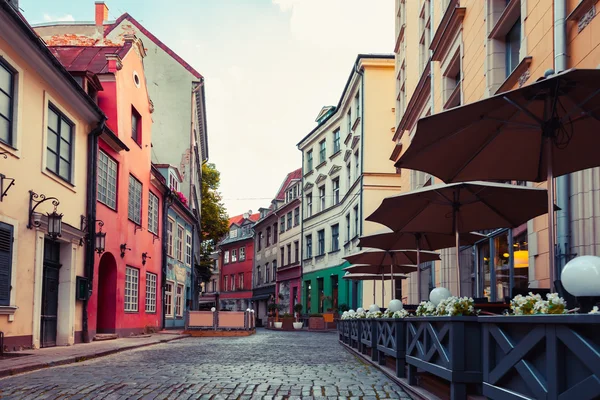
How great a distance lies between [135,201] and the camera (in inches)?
882

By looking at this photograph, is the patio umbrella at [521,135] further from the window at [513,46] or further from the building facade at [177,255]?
the building facade at [177,255]

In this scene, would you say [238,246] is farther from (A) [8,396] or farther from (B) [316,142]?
(A) [8,396]

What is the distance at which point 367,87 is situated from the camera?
106 feet

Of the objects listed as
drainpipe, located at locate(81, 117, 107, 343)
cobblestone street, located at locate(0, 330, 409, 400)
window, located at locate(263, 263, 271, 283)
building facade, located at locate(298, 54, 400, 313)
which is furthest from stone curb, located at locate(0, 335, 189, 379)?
window, located at locate(263, 263, 271, 283)

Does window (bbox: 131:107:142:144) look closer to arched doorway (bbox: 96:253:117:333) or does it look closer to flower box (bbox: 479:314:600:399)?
arched doorway (bbox: 96:253:117:333)

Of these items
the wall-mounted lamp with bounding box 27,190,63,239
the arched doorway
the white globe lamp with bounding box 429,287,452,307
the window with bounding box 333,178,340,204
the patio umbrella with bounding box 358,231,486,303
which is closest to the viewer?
the white globe lamp with bounding box 429,287,452,307

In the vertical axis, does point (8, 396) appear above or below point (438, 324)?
below

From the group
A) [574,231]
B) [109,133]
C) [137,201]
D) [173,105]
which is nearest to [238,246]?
[173,105]

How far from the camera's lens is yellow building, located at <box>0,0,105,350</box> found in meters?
12.3

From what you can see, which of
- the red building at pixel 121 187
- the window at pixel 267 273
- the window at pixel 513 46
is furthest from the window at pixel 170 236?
the window at pixel 267 273

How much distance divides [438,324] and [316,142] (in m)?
37.0

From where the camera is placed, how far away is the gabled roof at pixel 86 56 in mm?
20061

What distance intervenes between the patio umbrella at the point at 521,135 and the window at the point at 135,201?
15469 mm

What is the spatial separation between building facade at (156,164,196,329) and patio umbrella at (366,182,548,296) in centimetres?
1755
